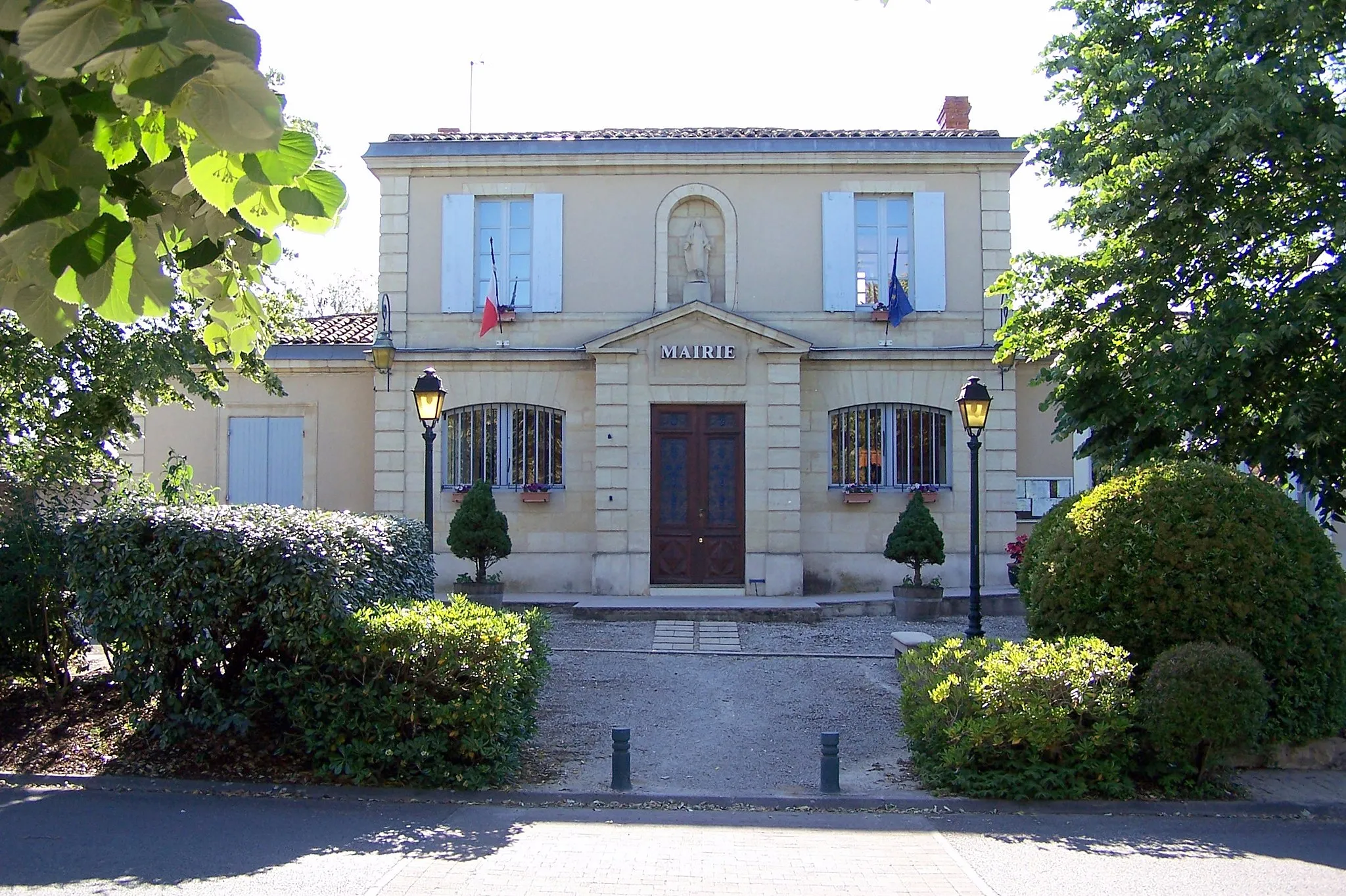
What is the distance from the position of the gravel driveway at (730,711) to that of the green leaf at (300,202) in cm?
599

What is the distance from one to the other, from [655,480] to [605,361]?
2016 mm

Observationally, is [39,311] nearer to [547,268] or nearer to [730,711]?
[730,711]

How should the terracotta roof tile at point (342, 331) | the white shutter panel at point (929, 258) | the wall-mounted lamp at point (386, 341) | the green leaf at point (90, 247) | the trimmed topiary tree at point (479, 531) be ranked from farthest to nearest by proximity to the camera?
1. the terracotta roof tile at point (342, 331)
2. the white shutter panel at point (929, 258)
3. the wall-mounted lamp at point (386, 341)
4. the trimmed topiary tree at point (479, 531)
5. the green leaf at point (90, 247)

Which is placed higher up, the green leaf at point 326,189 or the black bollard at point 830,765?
the green leaf at point 326,189

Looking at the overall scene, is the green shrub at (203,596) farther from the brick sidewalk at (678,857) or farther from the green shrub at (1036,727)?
the green shrub at (1036,727)

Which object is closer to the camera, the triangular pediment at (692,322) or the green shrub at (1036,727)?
the green shrub at (1036,727)

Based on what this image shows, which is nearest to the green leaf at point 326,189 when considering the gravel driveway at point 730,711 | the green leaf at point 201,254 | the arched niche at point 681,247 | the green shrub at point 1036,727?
the green leaf at point 201,254

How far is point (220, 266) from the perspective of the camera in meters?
3.29

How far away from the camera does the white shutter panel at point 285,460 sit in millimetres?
19484

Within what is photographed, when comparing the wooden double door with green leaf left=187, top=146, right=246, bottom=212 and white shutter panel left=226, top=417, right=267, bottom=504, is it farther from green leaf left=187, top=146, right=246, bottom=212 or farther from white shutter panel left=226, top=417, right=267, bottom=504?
green leaf left=187, top=146, right=246, bottom=212

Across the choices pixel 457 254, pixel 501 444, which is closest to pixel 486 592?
pixel 501 444

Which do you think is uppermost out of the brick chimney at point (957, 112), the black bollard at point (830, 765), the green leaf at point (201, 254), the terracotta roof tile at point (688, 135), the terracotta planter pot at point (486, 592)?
the brick chimney at point (957, 112)

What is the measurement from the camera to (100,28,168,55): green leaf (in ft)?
7.20

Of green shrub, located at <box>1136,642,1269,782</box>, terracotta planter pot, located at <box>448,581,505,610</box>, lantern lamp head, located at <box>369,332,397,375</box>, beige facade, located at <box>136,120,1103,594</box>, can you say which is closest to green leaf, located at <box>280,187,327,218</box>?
green shrub, located at <box>1136,642,1269,782</box>
